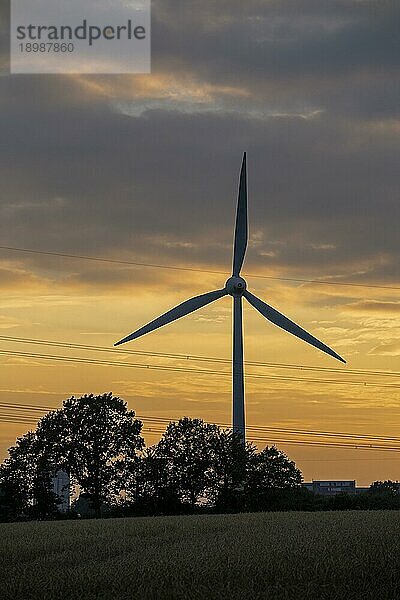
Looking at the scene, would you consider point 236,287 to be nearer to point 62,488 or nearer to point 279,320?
point 279,320

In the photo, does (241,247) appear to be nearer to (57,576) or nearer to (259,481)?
(259,481)

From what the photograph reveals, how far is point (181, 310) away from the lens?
101 metres

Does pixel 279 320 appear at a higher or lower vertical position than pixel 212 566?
higher

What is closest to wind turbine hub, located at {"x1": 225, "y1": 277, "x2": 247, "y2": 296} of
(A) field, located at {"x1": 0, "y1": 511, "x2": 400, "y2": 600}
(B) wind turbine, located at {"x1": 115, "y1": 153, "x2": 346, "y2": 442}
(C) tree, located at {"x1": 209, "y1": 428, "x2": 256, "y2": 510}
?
(B) wind turbine, located at {"x1": 115, "y1": 153, "x2": 346, "y2": 442}

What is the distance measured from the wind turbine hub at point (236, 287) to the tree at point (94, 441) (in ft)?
124

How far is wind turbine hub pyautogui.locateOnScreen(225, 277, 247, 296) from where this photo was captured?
102 meters

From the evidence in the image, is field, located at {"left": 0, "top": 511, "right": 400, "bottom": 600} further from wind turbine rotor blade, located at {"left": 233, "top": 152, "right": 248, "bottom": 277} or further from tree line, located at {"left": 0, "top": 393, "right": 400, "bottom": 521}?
tree line, located at {"left": 0, "top": 393, "right": 400, "bottom": 521}

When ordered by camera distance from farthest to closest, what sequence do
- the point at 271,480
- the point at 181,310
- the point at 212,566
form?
the point at 271,480 → the point at 181,310 → the point at 212,566

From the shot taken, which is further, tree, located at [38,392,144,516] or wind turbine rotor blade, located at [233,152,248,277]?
tree, located at [38,392,144,516]

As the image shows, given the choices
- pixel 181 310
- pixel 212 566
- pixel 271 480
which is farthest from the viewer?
pixel 271 480

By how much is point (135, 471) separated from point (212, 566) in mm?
93007

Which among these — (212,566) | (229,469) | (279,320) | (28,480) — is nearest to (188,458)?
(229,469)

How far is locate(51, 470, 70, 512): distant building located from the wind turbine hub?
39.5 m

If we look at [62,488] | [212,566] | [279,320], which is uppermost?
[279,320]
